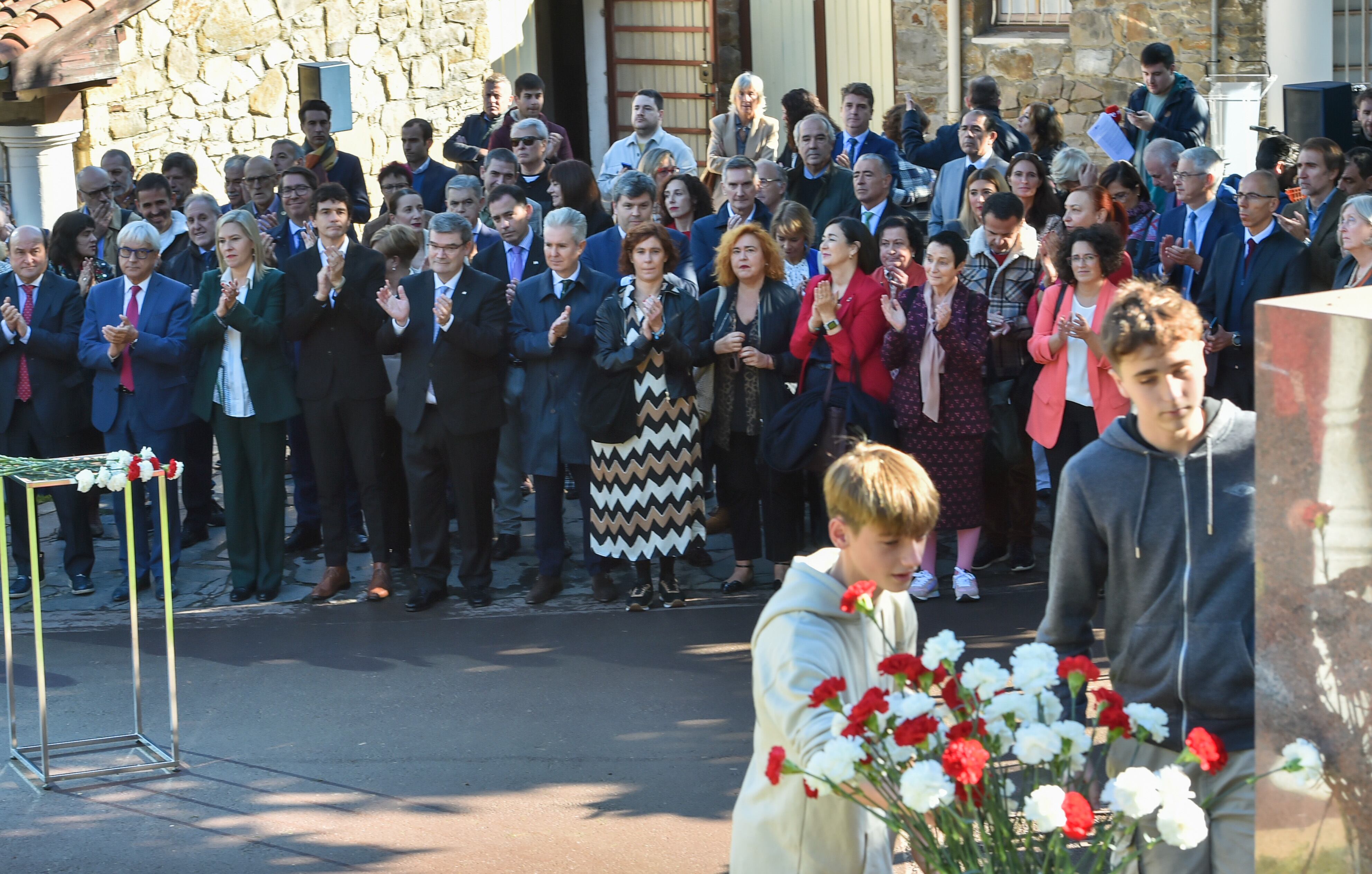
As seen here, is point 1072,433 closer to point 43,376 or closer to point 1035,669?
point 1035,669

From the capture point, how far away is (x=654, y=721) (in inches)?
254

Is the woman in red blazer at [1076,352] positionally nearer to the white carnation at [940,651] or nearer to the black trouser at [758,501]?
the black trouser at [758,501]

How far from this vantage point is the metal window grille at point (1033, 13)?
636 inches

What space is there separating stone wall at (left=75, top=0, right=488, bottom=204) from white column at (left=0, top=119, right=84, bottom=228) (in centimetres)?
53

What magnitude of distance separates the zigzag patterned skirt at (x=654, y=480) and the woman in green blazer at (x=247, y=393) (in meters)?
1.73

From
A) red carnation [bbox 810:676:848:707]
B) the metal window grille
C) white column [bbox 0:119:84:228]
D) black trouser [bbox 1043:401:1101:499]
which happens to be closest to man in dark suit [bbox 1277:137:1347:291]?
black trouser [bbox 1043:401:1101:499]

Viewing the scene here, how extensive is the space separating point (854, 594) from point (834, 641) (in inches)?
5.5

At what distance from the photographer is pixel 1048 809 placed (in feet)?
8.43

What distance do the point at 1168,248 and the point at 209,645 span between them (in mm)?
5005

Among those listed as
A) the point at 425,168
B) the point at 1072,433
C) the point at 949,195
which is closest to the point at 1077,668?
the point at 1072,433

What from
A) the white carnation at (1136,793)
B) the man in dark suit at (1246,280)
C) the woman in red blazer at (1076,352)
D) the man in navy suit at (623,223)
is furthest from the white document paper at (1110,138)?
the white carnation at (1136,793)

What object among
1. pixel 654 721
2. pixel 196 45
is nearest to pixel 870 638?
pixel 654 721

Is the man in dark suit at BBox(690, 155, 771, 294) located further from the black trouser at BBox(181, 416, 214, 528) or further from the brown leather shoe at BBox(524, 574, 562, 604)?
the black trouser at BBox(181, 416, 214, 528)

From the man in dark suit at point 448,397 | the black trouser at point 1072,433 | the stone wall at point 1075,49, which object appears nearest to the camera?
the black trouser at point 1072,433
